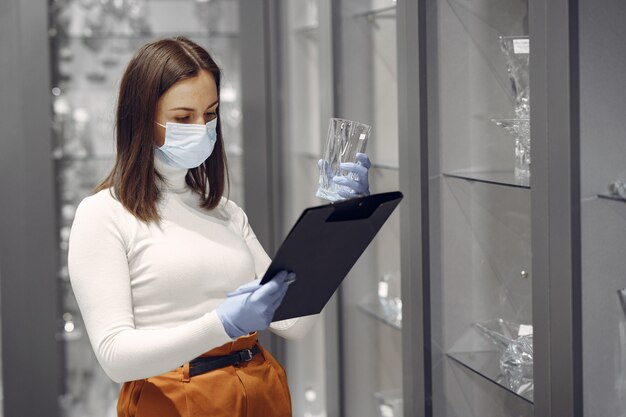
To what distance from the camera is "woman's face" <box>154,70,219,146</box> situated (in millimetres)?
1926

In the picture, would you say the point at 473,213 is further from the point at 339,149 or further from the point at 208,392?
the point at 208,392

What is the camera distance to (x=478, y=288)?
2.16 m

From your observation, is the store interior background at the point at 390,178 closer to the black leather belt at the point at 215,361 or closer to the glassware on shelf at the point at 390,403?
the glassware on shelf at the point at 390,403

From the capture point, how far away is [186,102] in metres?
1.93

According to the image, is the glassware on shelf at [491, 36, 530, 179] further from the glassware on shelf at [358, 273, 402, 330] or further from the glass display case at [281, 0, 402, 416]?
the glassware on shelf at [358, 273, 402, 330]

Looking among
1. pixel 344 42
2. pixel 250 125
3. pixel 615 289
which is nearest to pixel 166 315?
pixel 615 289

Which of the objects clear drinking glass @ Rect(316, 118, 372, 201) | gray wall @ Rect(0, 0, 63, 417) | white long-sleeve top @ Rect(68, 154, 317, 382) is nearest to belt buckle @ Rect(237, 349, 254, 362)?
white long-sleeve top @ Rect(68, 154, 317, 382)

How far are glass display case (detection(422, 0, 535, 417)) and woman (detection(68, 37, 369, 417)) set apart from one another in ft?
1.10

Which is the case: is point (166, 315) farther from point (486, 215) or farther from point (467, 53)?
point (467, 53)

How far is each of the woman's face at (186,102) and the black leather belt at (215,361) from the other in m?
0.50

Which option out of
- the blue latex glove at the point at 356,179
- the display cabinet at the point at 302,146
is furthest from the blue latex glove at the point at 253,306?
the display cabinet at the point at 302,146

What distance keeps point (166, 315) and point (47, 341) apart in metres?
1.76

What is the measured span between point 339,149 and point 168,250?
0.44 meters

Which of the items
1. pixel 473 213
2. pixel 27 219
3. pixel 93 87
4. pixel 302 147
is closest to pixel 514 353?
pixel 473 213
